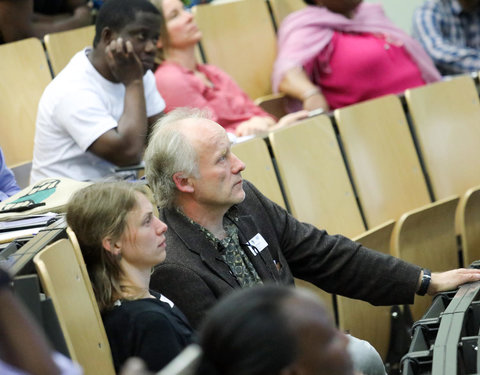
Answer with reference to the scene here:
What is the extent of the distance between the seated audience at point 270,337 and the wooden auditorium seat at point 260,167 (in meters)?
1.80

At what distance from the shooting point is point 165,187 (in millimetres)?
2420

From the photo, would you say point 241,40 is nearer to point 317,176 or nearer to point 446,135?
point 446,135

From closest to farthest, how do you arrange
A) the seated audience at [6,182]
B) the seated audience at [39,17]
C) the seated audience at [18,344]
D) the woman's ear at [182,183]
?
1. the seated audience at [18,344]
2. the woman's ear at [182,183]
3. the seated audience at [6,182]
4. the seated audience at [39,17]

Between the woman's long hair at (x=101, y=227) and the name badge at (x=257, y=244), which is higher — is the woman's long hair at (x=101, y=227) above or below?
above

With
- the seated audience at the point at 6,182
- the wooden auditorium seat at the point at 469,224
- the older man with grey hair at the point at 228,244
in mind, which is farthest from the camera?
the wooden auditorium seat at the point at 469,224

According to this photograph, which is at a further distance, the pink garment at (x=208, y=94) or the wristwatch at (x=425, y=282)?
the pink garment at (x=208, y=94)

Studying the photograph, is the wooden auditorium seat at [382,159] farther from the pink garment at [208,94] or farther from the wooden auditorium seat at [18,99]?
the wooden auditorium seat at [18,99]

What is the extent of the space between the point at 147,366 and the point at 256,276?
521 millimetres

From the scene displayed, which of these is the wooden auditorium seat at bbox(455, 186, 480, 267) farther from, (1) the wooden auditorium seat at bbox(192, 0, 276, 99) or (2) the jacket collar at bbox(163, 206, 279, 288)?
(1) the wooden auditorium seat at bbox(192, 0, 276, 99)

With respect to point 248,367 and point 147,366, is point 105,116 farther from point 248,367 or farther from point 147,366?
point 248,367

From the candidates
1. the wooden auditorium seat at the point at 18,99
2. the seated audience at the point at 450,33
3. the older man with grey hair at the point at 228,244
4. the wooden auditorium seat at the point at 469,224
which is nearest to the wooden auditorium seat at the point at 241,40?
the seated audience at the point at 450,33

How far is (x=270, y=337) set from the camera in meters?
1.19

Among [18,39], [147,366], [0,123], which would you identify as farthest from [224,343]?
[18,39]

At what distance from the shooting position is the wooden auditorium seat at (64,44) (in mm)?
3688
